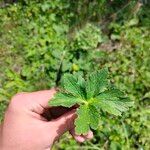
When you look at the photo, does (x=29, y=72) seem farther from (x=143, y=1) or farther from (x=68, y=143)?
(x=143, y=1)

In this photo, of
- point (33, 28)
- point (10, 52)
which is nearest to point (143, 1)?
point (33, 28)

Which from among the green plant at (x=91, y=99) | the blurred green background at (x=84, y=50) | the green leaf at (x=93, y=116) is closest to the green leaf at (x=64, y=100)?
the green plant at (x=91, y=99)

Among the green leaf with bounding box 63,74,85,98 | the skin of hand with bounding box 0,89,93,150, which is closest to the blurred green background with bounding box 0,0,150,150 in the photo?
the skin of hand with bounding box 0,89,93,150

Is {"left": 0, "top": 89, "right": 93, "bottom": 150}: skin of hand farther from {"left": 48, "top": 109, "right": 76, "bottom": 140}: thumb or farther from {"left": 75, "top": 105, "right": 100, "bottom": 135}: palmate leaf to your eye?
{"left": 75, "top": 105, "right": 100, "bottom": 135}: palmate leaf

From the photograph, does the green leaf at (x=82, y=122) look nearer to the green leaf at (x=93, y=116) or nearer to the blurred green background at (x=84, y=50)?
the green leaf at (x=93, y=116)

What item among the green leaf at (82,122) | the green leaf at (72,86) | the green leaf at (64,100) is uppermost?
the green leaf at (72,86)

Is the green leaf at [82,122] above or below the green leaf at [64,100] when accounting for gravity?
below

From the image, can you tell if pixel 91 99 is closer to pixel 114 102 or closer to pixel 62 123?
pixel 114 102
